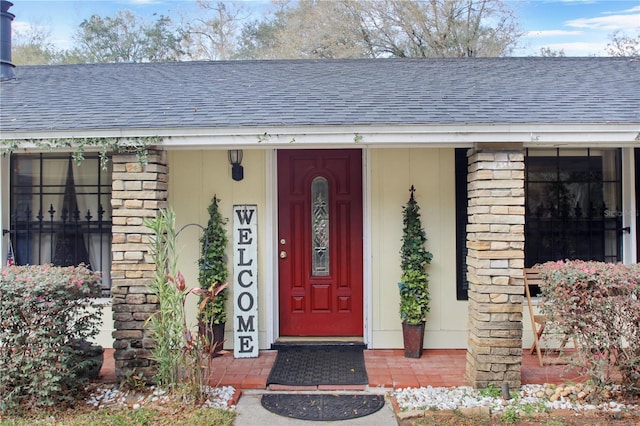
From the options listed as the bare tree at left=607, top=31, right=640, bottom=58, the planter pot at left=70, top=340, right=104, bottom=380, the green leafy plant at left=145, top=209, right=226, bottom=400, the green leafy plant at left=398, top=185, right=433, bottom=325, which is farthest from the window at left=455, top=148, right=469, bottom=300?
the bare tree at left=607, top=31, right=640, bottom=58

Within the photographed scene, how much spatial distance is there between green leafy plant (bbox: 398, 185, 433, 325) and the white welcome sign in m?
1.49

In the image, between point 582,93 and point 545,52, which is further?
point 545,52

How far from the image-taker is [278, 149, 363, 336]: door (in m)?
5.73

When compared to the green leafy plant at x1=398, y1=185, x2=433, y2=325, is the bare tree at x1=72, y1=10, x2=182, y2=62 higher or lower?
higher

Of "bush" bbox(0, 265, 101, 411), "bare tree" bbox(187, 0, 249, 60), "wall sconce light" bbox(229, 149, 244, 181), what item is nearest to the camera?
"bush" bbox(0, 265, 101, 411)

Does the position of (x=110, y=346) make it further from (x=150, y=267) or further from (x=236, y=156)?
(x=236, y=156)

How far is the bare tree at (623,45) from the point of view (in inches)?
622

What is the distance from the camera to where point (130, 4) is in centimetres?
1933

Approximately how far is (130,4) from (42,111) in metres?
16.3

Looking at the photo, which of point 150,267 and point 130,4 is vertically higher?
point 130,4

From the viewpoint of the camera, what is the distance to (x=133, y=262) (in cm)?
446

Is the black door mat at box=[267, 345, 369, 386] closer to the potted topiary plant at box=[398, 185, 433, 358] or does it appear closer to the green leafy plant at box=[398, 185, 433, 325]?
the potted topiary plant at box=[398, 185, 433, 358]

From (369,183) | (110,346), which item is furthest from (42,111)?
(369,183)

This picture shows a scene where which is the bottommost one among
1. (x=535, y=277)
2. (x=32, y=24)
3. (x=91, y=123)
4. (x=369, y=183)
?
(x=535, y=277)
